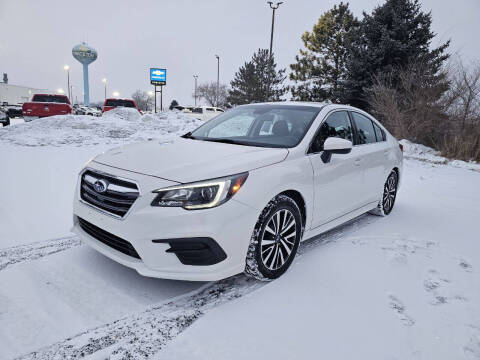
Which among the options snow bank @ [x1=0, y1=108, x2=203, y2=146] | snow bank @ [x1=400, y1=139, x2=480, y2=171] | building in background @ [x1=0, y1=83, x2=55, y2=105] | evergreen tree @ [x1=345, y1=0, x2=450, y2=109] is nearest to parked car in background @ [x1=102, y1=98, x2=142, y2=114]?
snow bank @ [x1=0, y1=108, x2=203, y2=146]

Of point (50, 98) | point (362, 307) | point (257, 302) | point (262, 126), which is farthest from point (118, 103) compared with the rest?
point (362, 307)

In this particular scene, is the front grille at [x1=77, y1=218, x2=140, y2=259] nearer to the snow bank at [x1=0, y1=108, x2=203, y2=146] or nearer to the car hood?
the car hood

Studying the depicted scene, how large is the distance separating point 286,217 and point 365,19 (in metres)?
23.0

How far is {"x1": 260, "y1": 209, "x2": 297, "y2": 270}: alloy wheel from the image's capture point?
9.04 ft

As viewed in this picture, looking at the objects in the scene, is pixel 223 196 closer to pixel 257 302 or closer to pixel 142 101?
pixel 257 302

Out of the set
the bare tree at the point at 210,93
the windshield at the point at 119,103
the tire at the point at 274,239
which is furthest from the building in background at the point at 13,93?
the tire at the point at 274,239

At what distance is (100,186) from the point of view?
261cm

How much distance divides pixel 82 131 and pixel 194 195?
1071cm

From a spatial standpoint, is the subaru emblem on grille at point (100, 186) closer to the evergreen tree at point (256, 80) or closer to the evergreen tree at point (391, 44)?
the evergreen tree at point (391, 44)

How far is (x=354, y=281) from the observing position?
9.80 feet

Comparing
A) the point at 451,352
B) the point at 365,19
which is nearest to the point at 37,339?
the point at 451,352

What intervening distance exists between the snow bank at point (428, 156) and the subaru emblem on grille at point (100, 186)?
36.4 ft

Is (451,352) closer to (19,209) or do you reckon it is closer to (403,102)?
(19,209)

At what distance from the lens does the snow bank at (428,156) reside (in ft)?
35.4
